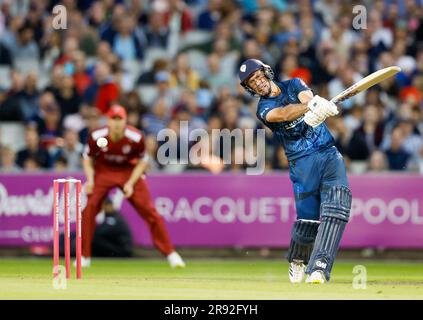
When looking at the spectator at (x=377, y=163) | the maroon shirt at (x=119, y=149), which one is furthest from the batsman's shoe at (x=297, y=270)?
the spectator at (x=377, y=163)

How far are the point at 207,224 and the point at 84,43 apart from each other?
5.41 m

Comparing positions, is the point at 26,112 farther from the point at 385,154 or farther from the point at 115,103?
the point at 385,154

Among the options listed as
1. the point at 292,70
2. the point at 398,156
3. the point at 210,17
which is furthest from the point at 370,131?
the point at 210,17

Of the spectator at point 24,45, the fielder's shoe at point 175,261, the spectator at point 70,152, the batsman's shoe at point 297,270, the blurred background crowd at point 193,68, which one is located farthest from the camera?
the spectator at point 24,45

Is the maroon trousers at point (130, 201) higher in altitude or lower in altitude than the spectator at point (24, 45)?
lower

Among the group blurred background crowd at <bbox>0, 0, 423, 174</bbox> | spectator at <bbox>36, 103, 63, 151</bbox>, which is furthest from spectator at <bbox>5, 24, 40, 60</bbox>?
spectator at <bbox>36, 103, 63, 151</bbox>

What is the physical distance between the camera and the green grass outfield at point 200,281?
1172 centimetres

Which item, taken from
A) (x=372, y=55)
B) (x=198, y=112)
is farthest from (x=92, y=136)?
(x=372, y=55)

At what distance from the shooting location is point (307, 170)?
1315 cm

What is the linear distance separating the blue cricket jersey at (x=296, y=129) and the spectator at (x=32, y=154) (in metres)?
8.24

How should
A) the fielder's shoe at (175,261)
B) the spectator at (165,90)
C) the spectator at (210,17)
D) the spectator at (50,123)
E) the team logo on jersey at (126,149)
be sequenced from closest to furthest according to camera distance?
the fielder's shoe at (175,261), the team logo on jersey at (126,149), the spectator at (50,123), the spectator at (165,90), the spectator at (210,17)

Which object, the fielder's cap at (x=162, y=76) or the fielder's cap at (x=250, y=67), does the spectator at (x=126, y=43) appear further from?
the fielder's cap at (x=250, y=67)

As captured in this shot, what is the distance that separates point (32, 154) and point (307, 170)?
340 inches

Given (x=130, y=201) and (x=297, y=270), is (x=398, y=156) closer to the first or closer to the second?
(x=130, y=201)
